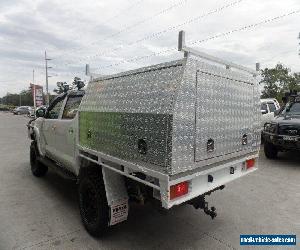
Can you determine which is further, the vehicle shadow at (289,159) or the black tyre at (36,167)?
the vehicle shadow at (289,159)

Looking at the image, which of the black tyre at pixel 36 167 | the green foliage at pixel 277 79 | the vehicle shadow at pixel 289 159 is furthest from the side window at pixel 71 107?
the green foliage at pixel 277 79

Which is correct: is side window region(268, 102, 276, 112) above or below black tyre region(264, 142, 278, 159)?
above

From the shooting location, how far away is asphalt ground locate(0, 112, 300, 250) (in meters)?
3.88

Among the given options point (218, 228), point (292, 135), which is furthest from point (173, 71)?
point (292, 135)

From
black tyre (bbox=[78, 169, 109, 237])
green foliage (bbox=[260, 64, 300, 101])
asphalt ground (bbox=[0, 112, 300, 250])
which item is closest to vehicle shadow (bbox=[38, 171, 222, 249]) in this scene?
asphalt ground (bbox=[0, 112, 300, 250])

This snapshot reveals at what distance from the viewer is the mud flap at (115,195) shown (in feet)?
12.1

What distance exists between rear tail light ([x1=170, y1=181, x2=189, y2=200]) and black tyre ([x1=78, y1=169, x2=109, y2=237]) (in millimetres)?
1155

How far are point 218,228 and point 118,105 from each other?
2.28 metres

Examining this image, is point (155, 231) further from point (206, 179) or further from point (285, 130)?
point (285, 130)

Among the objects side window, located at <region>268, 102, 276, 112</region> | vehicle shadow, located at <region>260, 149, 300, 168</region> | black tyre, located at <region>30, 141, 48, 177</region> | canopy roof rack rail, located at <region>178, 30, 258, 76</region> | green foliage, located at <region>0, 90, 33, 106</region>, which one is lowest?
vehicle shadow, located at <region>260, 149, 300, 168</region>

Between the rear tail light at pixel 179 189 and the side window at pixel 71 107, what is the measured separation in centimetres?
235

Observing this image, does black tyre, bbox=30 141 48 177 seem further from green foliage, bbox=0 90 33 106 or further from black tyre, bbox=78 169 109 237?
green foliage, bbox=0 90 33 106

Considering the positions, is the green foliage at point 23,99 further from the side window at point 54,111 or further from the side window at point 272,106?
the side window at point 54,111

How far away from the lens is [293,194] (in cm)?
578
